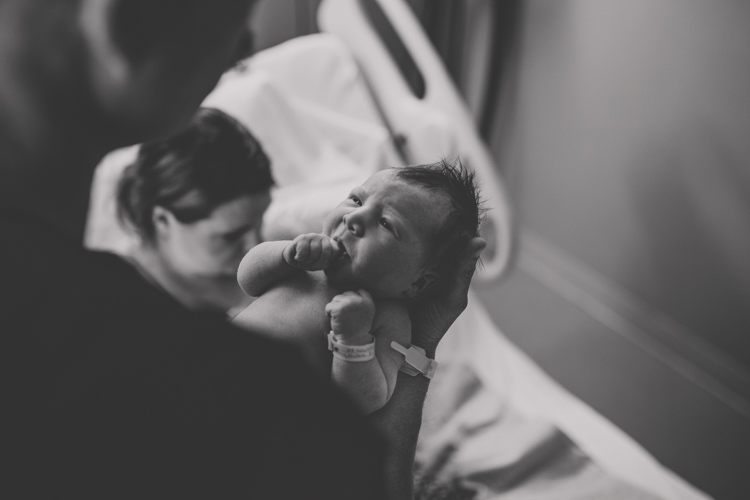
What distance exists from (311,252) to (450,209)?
3.9 inches

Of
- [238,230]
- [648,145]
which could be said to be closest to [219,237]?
[238,230]

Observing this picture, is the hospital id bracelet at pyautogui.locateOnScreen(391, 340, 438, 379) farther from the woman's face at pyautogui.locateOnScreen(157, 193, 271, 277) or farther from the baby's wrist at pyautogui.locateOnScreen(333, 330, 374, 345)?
the woman's face at pyautogui.locateOnScreen(157, 193, 271, 277)

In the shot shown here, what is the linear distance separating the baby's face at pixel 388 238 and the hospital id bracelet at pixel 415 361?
0.13ft

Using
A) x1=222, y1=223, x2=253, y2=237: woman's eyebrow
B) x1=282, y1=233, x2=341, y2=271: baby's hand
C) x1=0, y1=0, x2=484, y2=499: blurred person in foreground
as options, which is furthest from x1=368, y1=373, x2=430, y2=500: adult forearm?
x1=222, y1=223, x2=253, y2=237: woman's eyebrow

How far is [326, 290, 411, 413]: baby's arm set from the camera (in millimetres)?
423

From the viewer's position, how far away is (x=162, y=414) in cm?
40

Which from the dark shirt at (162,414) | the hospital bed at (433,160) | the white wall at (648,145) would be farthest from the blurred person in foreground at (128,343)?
the white wall at (648,145)

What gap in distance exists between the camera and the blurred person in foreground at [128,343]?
1.30ft

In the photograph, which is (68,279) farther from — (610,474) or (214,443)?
(610,474)

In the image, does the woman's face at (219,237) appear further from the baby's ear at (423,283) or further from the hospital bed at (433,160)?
the baby's ear at (423,283)

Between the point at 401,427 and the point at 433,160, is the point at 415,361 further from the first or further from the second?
the point at 433,160

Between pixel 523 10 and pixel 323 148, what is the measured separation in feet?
3.66

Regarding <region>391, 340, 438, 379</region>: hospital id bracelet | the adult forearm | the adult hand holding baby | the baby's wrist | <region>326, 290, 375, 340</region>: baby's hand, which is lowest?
the adult forearm

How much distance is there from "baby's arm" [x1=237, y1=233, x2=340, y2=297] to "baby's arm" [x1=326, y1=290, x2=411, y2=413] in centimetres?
3
